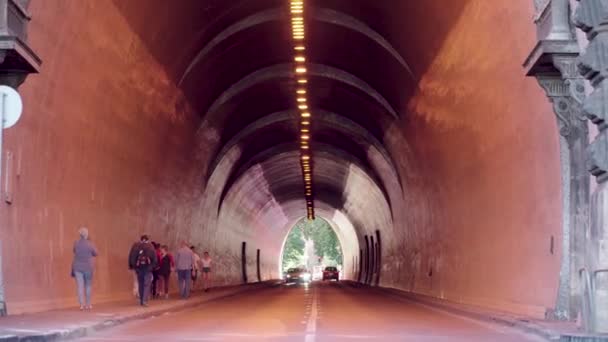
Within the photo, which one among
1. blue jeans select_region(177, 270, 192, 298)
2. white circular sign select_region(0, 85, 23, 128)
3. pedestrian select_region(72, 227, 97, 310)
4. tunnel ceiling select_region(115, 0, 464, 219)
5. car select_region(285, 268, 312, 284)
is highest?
tunnel ceiling select_region(115, 0, 464, 219)

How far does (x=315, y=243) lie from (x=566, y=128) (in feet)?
406

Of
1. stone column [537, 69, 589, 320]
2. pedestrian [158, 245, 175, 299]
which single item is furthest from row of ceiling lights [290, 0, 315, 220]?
stone column [537, 69, 589, 320]

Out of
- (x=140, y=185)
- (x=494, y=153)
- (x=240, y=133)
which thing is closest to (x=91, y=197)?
(x=140, y=185)

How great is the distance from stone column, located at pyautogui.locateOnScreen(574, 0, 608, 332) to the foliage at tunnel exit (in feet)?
382

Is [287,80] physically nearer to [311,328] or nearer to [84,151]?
[84,151]

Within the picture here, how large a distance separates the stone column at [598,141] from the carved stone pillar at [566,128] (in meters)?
2.98

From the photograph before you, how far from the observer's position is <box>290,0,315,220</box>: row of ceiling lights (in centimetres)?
2930

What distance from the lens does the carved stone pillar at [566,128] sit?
52.1ft

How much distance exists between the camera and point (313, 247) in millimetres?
140625

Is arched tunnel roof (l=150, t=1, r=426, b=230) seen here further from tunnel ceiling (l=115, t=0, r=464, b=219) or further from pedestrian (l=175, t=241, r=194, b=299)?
pedestrian (l=175, t=241, r=194, b=299)

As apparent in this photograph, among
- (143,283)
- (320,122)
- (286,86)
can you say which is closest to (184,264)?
(143,283)

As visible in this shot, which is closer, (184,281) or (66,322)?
(66,322)

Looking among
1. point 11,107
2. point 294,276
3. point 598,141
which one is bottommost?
point 294,276

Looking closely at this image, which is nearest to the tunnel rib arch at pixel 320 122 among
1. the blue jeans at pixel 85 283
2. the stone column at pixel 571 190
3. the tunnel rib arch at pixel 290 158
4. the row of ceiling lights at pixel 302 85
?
the row of ceiling lights at pixel 302 85
